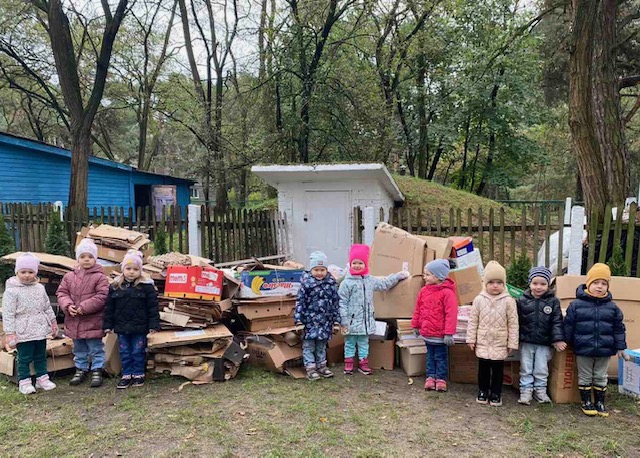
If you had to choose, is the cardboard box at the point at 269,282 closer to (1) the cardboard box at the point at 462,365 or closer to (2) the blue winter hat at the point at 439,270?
(2) the blue winter hat at the point at 439,270

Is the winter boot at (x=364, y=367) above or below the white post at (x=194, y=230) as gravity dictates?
below

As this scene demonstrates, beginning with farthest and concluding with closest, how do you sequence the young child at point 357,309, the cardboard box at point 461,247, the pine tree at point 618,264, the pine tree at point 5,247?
the pine tree at point 5,247 < the pine tree at point 618,264 < the cardboard box at point 461,247 < the young child at point 357,309

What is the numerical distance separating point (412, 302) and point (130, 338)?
3.17 metres

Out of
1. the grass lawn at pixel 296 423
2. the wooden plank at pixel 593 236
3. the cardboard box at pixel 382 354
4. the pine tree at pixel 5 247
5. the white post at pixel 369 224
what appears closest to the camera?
the grass lawn at pixel 296 423

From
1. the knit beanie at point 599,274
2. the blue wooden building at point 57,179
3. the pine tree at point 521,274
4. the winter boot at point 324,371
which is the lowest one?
the winter boot at point 324,371

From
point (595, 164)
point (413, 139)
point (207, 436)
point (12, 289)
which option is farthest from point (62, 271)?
point (413, 139)

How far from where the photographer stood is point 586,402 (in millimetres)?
4090

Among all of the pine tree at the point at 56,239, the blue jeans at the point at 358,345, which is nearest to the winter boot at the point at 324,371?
the blue jeans at the point at 358,345

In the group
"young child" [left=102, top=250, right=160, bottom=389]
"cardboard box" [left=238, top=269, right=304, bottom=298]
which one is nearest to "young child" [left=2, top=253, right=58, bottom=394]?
"young child" [left=102, top=250, right=160, bottom=389]

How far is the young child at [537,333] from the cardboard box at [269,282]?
270 cm

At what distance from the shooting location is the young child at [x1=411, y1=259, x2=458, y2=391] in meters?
4.46

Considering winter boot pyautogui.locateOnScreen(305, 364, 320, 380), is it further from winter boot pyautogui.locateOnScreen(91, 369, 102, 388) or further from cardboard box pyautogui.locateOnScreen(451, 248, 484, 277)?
cardboard box pyautogui.locateOnScreen(451, 248, 484, 277)

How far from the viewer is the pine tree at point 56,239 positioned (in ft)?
29.9

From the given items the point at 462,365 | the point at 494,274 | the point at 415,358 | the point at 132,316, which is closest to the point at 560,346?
the point at 494,274
